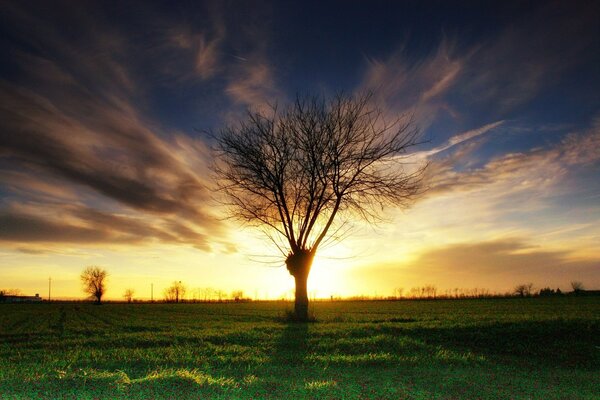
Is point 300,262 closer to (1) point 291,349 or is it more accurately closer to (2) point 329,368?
(1) point 291,349

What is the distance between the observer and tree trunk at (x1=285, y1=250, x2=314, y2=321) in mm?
27688

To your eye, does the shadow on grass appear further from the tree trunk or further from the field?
the tree trunk

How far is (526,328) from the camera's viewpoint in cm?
2042

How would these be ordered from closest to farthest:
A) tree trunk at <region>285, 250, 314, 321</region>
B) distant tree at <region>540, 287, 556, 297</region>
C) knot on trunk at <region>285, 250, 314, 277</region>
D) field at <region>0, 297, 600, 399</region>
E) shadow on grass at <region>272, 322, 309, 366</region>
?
field at <region>0, 297, 600, 399</region>, shadow on grass at <region>272, 322, 309, 366</region>, tree trunk at <region>285, 250, 314, 321</region>, knot on trunk at <region>285, 250, 314, 277</region>, distant tree at <region>540, 287, 556, 297</region>

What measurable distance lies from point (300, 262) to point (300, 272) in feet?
2.06

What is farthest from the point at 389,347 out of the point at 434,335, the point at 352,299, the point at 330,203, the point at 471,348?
the point at 352,299

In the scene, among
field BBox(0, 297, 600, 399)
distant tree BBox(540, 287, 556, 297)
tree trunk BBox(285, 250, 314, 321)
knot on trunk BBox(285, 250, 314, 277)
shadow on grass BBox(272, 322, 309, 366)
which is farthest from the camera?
distant tree BBox(540, 287, 556, 297)

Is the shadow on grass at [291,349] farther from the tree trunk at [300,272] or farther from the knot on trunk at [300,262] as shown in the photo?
the knot on trunk at [300,262]

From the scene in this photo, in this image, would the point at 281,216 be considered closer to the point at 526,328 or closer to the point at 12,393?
the point at 526,328

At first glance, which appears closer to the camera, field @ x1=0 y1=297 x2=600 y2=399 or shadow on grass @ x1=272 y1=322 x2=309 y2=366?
field @ x1=0 y1=297 x2=600 y2=399

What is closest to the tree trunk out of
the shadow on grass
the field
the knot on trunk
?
the knot on trunk

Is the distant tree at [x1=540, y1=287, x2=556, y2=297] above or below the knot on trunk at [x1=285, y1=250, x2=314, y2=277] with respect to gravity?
below

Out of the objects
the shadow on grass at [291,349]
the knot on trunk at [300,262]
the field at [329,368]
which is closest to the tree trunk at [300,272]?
the knot on trunk at [300,262]

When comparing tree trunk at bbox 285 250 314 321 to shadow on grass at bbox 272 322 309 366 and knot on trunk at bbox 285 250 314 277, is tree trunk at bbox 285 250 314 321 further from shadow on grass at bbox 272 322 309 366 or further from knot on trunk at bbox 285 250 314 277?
shadow on grass at bbox 272 322 309 366
